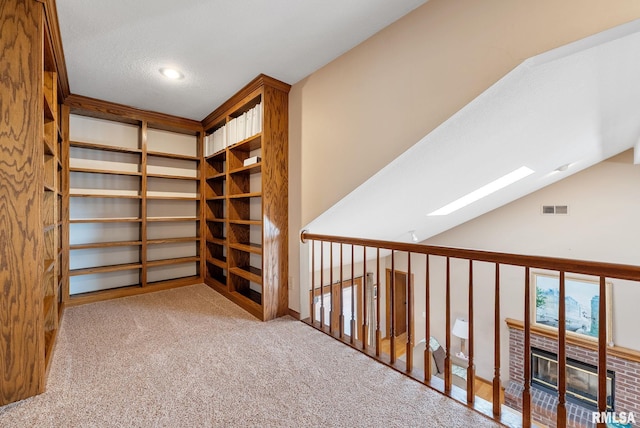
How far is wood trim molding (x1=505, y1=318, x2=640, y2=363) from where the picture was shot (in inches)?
145

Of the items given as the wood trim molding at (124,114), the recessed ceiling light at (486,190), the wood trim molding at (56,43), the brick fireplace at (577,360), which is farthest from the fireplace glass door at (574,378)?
the wood trim molding at (56,43)

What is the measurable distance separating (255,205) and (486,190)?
2.80m

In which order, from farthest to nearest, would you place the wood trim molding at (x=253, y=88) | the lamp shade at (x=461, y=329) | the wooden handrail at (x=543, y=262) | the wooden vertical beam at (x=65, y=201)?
the lamp shade at (x=461, y=329), the wooden vertical beam at (x=65, y=201), the wood trim molding at (x=253, y=88), the wooden handrail at (x=543, y=262)

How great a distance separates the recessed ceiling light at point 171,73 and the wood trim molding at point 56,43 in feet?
2.03

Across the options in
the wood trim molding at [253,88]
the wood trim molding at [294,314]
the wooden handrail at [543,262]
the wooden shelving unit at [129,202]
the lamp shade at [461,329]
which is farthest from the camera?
the lamp shade at [461,329]

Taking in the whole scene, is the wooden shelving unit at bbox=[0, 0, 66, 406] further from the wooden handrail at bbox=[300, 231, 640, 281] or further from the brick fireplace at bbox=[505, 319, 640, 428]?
the brick fireplace at bbox=[505, 319, 640, 428]

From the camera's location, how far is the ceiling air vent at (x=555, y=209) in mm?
4148

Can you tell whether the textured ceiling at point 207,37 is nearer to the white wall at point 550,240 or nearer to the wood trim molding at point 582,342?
the white wall at point 550,240

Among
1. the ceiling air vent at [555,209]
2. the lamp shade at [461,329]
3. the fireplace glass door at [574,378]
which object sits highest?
the ceiling air vent at [555,209]

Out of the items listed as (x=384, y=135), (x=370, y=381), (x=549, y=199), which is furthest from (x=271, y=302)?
(x=549, y=199)

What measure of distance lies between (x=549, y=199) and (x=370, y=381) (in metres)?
4.34

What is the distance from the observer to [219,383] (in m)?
1.62

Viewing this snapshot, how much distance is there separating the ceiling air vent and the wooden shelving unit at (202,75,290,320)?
13.6ft

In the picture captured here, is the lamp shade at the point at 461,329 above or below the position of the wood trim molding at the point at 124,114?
below
